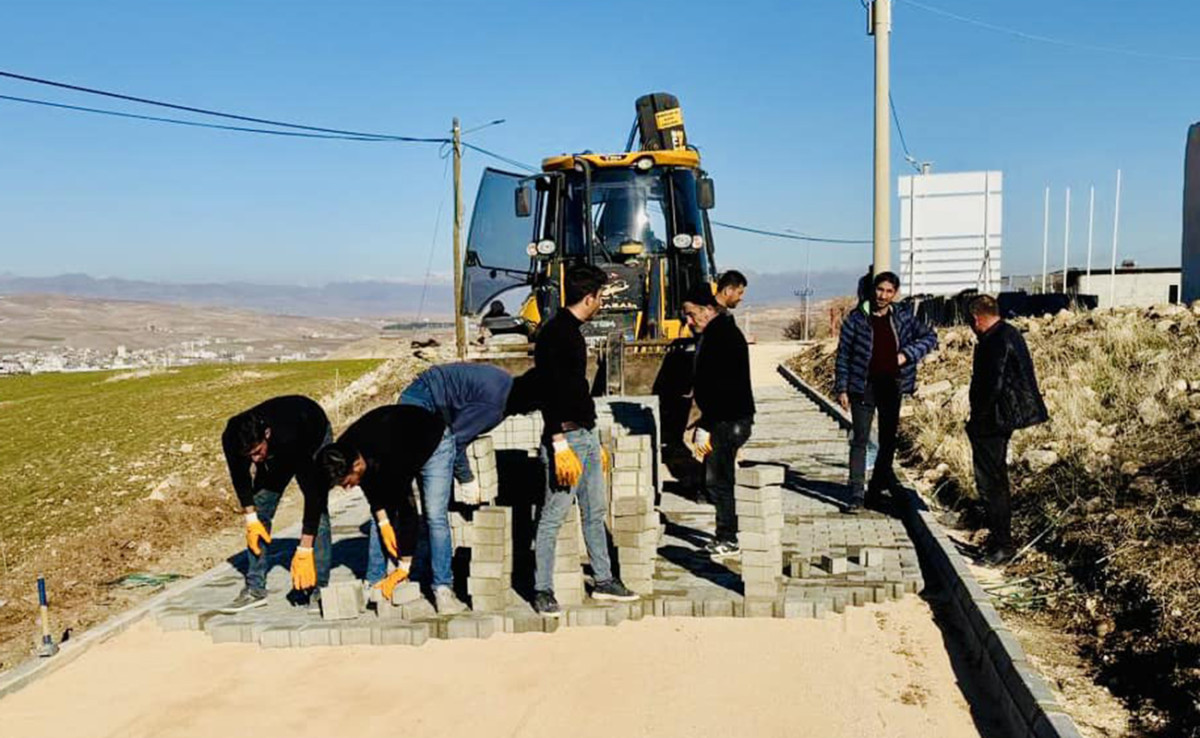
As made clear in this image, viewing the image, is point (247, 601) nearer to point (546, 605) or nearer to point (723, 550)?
point (546, 605)

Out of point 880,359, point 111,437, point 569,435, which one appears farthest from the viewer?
point 111,437

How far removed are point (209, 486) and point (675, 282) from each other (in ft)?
21.7

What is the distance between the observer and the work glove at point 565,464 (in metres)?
5.77

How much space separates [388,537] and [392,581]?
31 centimetres

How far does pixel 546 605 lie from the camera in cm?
596

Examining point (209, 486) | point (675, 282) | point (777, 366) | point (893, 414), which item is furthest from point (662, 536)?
point (777, 366)

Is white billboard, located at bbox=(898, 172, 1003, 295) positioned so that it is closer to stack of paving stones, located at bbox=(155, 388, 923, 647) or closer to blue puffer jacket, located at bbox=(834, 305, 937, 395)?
blue puffer jacket, located at bbox=(834, 305, 937, 395)

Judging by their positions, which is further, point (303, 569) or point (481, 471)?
point (481, 471)

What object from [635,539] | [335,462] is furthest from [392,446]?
[635,539]

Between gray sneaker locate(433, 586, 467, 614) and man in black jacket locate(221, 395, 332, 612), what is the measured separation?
751 millimetres

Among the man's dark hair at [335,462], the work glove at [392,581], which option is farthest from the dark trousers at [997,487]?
the man's dark hair at [335,462]

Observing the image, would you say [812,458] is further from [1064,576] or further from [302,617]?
[302,617]

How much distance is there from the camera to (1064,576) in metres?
6.31

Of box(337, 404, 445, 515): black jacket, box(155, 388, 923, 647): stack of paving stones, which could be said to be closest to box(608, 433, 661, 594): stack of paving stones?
box(155, 388, 923, 647): stack of paving stones
